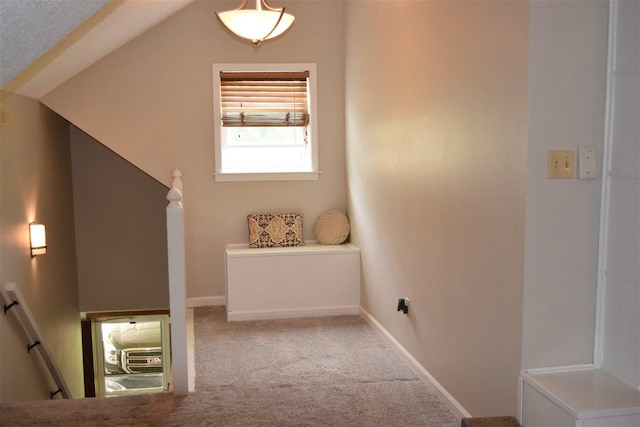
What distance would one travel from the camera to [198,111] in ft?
17.1

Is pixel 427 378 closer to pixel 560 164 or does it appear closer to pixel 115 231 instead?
pixel 560 164

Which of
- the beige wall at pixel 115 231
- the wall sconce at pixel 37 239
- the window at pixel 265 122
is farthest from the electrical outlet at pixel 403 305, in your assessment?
the beige wall at pixel 115 231

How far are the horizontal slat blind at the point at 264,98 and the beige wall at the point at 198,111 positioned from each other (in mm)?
131

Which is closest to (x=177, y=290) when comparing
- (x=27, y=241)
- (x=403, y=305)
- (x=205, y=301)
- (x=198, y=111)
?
(x=403, y=305)

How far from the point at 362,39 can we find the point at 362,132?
A: 70 centimetres

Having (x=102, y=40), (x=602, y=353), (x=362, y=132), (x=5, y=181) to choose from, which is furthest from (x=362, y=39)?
(x=602, y=353)

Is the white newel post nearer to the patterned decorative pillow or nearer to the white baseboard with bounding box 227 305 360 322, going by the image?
the white baseboard with bounding box 227 305 360 322

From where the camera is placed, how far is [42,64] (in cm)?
406

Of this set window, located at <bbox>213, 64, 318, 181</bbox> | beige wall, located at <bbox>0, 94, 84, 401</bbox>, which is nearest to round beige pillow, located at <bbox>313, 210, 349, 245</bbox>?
window, located at <bbox>213, 64, 318, 181</bbox>

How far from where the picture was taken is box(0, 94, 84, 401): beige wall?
409 centimetres

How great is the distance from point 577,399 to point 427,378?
130 centimetres

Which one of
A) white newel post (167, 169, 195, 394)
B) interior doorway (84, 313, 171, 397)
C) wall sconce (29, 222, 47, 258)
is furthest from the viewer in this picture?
interior doorway (84, 313, 171, 397)

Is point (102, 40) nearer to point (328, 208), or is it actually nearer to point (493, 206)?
point (328, 208)

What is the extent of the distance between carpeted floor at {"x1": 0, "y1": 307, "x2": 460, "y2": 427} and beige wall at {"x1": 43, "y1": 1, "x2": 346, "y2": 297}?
3.79 feet
